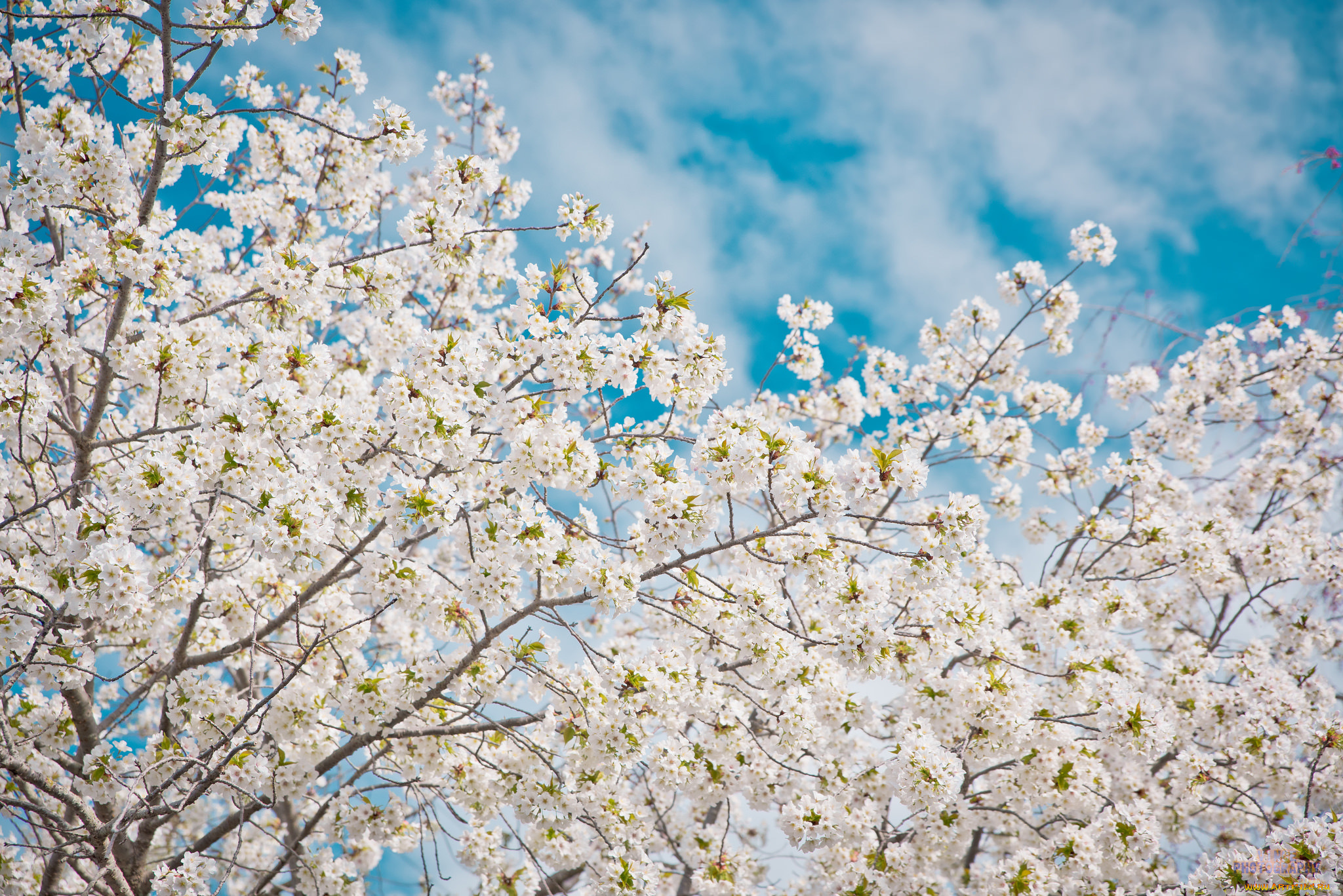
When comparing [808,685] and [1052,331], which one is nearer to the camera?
[808,685]

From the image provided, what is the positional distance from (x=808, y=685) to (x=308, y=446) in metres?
4.45

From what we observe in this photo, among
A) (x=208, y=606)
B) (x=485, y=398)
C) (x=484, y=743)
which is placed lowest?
(x=484, y=743)

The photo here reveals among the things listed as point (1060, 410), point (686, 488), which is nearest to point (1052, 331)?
point (1060, 410)

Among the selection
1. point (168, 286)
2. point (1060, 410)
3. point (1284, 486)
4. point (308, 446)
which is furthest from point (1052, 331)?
point (168, 286)

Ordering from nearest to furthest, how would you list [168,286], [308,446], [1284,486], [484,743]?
[308,446]
[168,286]
[484,743]
[1284,486]

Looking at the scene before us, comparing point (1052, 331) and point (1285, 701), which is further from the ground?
point (1052, 331)

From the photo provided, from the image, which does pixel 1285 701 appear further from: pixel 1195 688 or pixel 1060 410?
pixel 1060 410

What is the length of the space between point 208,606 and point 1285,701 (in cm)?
1143

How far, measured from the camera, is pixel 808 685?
628cm

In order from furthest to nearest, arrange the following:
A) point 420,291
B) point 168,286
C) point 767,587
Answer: point 420,291 < point 767,587 < point 168,286

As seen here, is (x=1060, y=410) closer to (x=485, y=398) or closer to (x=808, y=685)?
(x=808, y=685)

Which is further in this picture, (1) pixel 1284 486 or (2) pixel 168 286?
(1) pixel 1284 486

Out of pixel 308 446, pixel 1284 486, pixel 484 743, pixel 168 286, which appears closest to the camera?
pixel 308 446

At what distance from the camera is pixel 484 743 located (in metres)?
7.59
